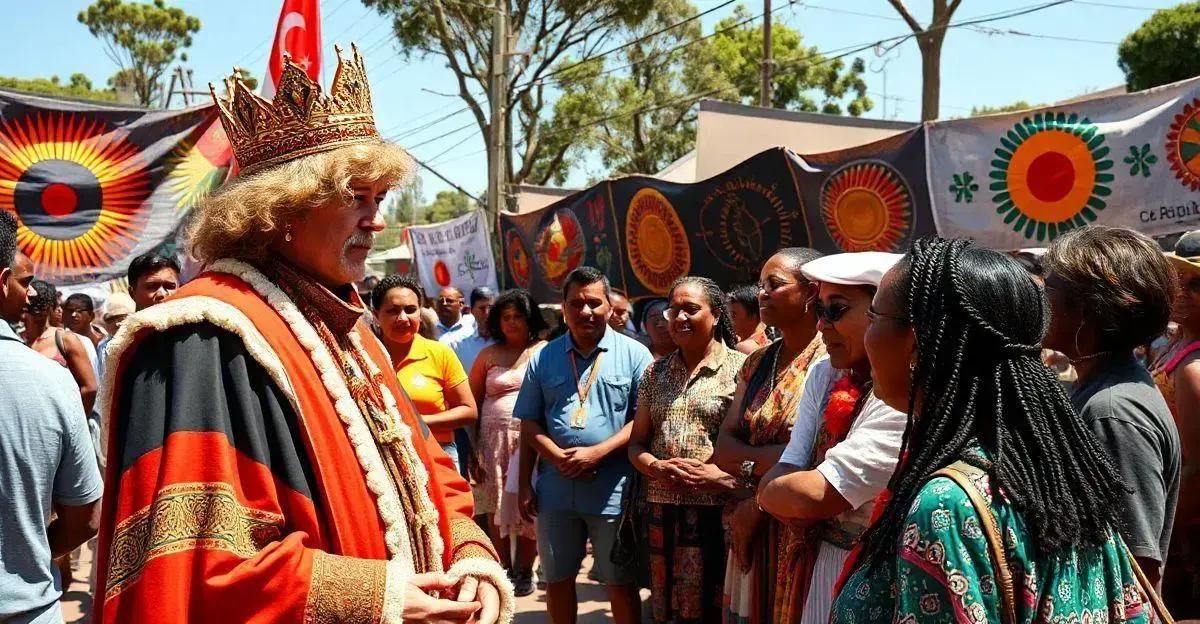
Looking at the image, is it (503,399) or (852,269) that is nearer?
(852,269)

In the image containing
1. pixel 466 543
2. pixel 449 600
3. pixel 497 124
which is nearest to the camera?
pixel 449 600

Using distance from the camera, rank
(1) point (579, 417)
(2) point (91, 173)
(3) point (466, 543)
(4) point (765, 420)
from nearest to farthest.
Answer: (3) point (466, 543), (4) point (765, 420), (1) point (579, 417), (2) point (91, 173)

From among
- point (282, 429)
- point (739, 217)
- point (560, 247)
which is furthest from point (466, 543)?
point (560, 247)

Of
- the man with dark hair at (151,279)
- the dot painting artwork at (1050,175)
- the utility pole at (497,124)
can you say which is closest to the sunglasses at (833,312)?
the dot painting artwork at (1050,175)

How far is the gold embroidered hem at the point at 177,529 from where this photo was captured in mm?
1735

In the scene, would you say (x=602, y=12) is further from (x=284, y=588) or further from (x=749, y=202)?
(x=284, y=588)

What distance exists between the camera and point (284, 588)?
177 centimetres

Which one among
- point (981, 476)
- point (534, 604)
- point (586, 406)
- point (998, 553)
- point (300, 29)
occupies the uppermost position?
point (300, 29)

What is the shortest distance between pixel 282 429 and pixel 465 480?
790mm

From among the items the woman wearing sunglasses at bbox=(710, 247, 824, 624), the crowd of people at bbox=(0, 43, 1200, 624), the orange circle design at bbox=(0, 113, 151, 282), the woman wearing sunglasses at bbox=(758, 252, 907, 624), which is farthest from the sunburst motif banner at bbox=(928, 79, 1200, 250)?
the orange circle design at bbox=(0, 113, 151, 282)

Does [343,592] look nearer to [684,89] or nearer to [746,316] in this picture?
[746,316]

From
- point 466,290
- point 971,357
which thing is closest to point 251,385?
point 971,357

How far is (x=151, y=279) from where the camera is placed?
16.0 feet

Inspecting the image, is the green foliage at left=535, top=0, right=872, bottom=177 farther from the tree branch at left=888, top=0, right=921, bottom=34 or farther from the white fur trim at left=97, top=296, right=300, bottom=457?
the white fur trim at left=97, top=296, right=300, bottom=457
